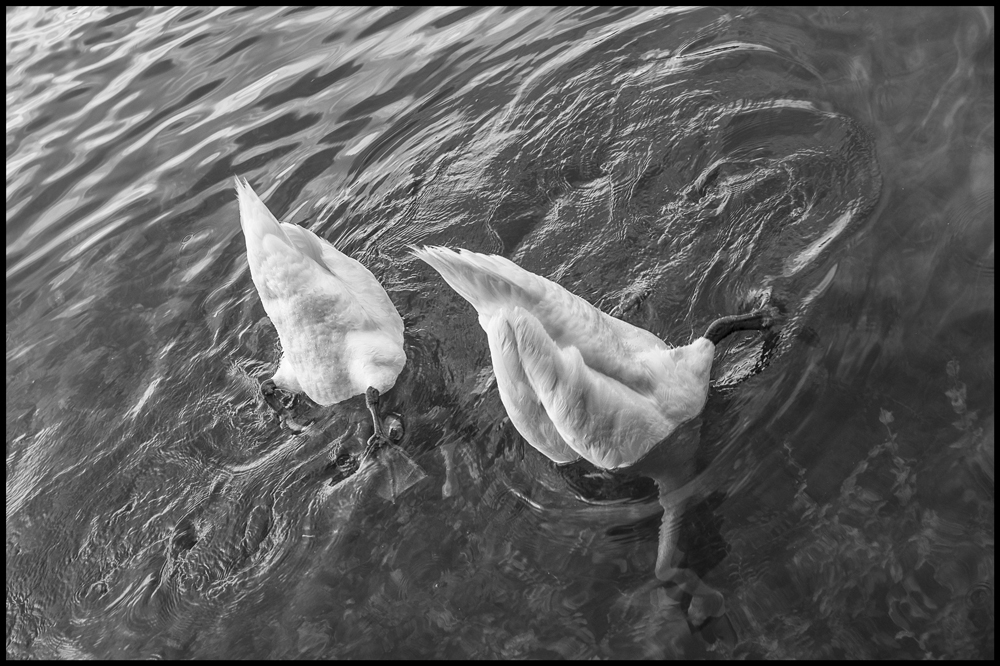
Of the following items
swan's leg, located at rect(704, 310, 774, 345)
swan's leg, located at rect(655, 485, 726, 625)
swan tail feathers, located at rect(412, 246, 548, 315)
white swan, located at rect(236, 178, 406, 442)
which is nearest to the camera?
swan's leg, located at rect(655, 485, 726, 625)

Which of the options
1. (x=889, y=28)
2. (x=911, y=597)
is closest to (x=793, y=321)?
(x=911, y=597)

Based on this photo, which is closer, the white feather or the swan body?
the white feather

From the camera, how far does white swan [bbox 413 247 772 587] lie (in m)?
3.45

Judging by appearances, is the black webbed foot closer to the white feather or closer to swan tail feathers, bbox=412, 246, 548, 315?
the white feather

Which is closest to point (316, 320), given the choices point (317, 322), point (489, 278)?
point (317, 322)

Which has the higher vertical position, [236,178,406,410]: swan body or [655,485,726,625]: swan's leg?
[236,178,406,410]: swan body

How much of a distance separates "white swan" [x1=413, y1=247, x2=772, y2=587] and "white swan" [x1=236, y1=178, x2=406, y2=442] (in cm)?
108

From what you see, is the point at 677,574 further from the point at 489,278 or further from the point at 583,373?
the point at 489,278

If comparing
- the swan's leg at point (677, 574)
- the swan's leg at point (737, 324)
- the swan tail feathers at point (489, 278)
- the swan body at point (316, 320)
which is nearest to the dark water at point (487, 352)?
the swan's leg at point (677, 574)

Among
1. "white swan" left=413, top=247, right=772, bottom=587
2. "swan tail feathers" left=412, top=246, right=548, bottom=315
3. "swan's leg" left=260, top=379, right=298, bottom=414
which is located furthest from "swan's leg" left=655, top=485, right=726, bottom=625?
"swan's leg" left=260, top=379, right=298, bottom=414

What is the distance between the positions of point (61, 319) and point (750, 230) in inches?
206

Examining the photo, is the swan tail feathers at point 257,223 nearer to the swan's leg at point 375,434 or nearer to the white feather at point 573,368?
the swan's leg at point 375,434

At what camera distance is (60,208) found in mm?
7816

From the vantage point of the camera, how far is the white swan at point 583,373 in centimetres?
345
